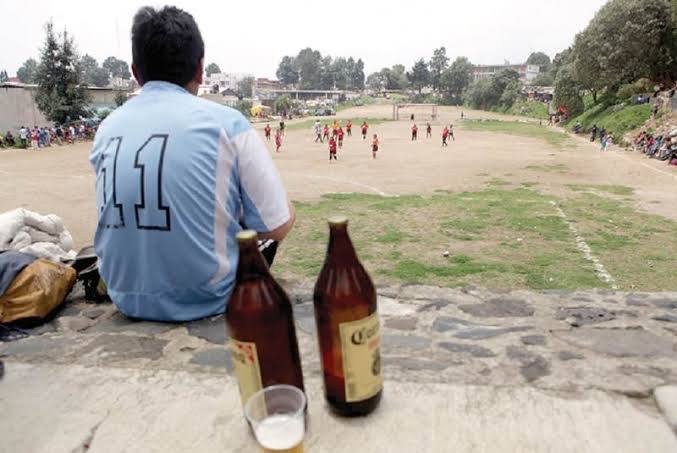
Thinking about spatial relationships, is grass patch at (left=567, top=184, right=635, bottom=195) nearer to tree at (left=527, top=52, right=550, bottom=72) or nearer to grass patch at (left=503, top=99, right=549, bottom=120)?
grass patch at (left=503, top=99, right=549, bottom=120)

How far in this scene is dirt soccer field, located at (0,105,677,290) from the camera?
6.87 meters

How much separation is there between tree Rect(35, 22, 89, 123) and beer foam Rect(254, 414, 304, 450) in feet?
114

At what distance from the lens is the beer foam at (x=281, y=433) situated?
42.8 inches

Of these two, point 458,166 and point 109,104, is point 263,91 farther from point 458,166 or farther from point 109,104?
point 458,166

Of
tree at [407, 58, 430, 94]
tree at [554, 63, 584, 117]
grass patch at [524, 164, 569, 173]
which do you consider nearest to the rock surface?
grass patch at [524, 164, 569, 173]

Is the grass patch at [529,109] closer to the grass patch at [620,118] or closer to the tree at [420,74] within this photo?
the grass patch at [620,118]

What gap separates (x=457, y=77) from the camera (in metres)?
94.6

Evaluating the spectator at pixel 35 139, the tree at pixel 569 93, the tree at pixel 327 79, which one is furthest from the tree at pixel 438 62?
the spectator at pixel 35 139

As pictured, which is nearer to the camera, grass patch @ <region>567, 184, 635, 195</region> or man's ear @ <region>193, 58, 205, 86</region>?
man's ear @ <region>193, 58, 205, 86</region>

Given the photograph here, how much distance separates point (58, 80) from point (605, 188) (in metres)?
31.4

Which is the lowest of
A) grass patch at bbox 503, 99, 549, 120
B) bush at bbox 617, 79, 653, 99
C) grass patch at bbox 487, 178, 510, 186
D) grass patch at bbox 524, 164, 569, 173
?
grass patch at bbox 487, 178, 510, 186

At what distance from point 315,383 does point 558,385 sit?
818mm

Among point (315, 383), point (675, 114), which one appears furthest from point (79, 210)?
point (675, 114)

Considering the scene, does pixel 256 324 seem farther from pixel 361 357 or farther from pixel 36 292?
pixel 36 292
